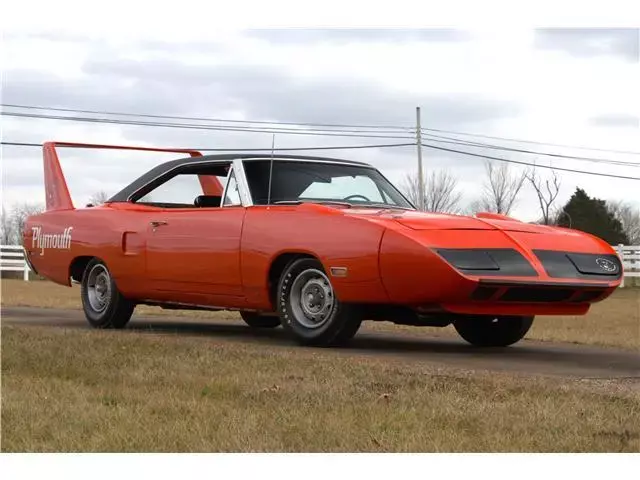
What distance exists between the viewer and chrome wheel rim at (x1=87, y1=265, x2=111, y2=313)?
33.4ft

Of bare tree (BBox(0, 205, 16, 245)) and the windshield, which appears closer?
the windshield

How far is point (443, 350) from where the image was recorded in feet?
27.6

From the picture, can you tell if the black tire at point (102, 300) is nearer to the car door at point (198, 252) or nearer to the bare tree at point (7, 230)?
the car door at point (198, 252)

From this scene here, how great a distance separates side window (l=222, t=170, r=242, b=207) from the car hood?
1.18 meters

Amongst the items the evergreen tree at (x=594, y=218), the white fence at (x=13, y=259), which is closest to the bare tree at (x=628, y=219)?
the evergreen tree at (x=594, y=218)

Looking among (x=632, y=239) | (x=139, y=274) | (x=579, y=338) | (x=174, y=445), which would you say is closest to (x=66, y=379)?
(x=174, y=445)

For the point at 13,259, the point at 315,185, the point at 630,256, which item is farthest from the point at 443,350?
the point at 13,259

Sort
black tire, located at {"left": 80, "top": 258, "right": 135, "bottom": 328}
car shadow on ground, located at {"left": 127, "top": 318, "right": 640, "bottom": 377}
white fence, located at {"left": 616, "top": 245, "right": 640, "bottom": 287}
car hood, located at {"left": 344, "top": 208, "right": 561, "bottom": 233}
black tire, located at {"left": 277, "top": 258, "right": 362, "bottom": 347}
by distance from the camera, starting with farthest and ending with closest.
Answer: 1. white fence, located at {"left": 616, "top": 245, "right": 640, "bottom": 287}
2. black tire, located at {"left": 80, "top": 258, "right": 135, "bottom": 328}
3. black tire, located at {"left": 277, "top": 258, "right": 362, "bottom": 347}
4. car hood, located at {"left": 344, "top": 208, "right": 561, "bottom": 233}
5. car shadow on ground, located at {"left": 127, "top": 318, "right": 640, "bottom": 377}

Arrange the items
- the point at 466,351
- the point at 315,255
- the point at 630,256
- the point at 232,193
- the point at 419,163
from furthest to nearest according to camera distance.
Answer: the point at 419,163
the point at 630,256
the point at 232,193
the point at 466,351
the point at 315,255

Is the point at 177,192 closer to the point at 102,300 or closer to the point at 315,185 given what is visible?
the point at 102,300

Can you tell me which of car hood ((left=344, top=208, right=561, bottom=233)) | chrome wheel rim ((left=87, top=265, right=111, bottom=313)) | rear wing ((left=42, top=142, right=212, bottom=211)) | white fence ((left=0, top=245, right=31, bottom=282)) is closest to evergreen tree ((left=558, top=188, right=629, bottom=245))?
white fence ((left=0, top=245, right=31, bottom=282))

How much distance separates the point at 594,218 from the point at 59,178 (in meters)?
39.0

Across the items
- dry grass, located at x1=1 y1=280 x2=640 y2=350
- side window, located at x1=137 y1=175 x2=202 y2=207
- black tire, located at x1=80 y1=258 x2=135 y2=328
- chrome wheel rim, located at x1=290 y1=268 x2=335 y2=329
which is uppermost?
side window, located at x1=137 y1=175 x2=202 y2=207

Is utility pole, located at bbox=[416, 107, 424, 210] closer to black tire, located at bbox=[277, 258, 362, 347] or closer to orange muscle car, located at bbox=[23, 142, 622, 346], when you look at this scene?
orange muscle car, located at bbox=[23, 142, 622, 346]
